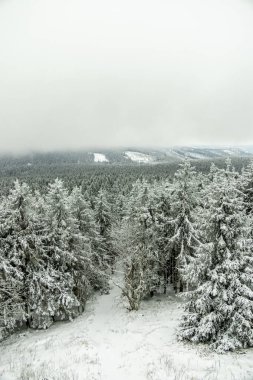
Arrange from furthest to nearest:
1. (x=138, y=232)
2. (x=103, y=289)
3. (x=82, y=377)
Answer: (x=103, y=289) → (x=138, y=232) → (x=82, y=377)

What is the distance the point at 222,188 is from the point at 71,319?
58.5 ft

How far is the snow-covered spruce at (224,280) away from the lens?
16969 millimetres

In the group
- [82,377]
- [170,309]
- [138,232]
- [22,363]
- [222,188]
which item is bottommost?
[170,309]

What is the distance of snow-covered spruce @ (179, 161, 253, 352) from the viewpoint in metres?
17.0

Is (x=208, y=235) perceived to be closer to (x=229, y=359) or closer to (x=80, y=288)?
(x=229, y=359)

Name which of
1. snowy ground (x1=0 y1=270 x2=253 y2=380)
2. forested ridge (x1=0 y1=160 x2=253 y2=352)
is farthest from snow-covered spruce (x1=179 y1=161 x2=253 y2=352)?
snowy ground (x1=0 y1=270 x2=253 y2=380)

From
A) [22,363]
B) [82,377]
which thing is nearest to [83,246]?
[22,363]

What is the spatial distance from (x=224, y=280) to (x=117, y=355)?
7424 mm

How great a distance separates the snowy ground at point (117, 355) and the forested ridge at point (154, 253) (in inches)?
51.8

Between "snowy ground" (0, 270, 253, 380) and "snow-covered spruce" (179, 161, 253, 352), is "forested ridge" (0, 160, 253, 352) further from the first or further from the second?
"snowy ground" (0, 270, 253, 380)

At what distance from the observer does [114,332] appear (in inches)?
891

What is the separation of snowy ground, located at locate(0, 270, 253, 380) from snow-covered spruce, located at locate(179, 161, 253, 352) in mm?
942

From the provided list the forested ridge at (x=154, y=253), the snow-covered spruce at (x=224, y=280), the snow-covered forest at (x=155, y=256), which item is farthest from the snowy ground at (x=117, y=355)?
the forested ridge at (x=154, y=253)

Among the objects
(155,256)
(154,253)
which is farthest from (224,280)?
(154,253)
